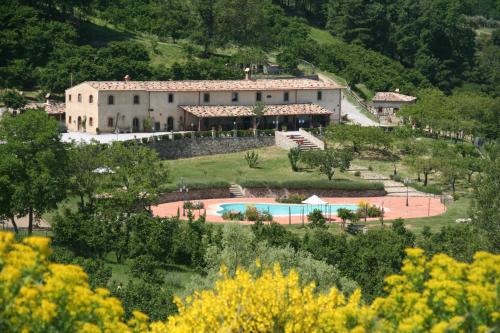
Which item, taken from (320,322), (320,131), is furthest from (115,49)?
(320,322)

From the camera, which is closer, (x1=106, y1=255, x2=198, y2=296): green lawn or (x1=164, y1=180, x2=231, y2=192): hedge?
(x1=106, y1=255, x2=198, y2=296): green lawn

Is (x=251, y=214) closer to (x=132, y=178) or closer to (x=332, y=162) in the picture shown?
(x=132, y=178)

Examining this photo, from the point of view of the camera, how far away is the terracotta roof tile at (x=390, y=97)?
9744 centimetres

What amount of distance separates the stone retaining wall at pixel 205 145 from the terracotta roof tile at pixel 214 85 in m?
5.54

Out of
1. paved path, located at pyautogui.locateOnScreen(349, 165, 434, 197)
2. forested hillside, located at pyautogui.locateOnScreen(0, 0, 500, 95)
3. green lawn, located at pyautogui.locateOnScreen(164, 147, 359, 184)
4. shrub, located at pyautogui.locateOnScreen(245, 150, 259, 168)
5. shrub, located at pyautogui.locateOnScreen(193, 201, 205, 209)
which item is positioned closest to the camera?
shrub, located at pyautogui.locateOnScreen(193, 201, 205, 209)

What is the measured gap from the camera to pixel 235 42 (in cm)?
10175

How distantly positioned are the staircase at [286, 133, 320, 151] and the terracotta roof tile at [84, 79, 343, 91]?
6.05 m

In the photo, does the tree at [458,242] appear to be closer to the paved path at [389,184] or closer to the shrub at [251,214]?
the shrub at [251,214]

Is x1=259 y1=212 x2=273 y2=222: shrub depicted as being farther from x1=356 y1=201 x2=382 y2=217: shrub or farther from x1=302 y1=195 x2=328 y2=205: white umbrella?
x1=356 y1=201 x2=382 y2=217: shrub

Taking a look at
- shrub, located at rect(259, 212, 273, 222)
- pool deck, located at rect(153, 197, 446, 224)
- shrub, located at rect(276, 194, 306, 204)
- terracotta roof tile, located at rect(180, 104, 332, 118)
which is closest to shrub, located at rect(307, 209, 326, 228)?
pool deck, located at rect(153, 197, 446, 224)

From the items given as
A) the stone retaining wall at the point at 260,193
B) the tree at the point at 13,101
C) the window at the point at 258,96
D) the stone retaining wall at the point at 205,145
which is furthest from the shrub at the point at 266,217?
the window at the point at 258,96

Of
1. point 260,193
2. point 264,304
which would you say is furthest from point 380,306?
point 260,193

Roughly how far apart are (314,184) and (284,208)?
14.0 feet

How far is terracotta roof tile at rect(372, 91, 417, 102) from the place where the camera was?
97438 millimetres
